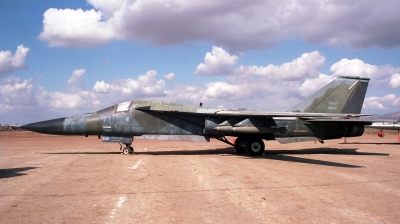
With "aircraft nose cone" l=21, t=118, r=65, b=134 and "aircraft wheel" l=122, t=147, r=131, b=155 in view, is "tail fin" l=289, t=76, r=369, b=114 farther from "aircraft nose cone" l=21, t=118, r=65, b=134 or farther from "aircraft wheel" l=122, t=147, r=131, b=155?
"aircraft nose cone" l=21, t=118, r=65, b=134

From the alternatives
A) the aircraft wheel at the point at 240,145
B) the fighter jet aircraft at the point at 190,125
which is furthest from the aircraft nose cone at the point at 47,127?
the aircraft wheel at the point at 240,145

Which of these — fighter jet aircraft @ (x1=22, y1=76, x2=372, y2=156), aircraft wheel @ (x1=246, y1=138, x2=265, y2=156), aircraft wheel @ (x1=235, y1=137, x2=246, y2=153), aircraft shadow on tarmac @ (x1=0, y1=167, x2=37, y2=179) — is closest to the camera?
aircraft shadow on tarmac @ (x1=0, y1=167, x2=37, y2=179)

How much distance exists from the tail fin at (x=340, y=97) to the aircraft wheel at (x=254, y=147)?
4.00 meters

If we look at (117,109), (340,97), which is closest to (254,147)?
(340,97)

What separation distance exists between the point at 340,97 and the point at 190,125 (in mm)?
8668

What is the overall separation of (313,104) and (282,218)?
42.8 ft

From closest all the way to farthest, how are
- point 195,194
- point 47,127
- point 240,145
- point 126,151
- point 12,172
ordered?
1. point 195,194
2. point 12,172
3. point 47,127
4. point 126,151
5. point 240,145

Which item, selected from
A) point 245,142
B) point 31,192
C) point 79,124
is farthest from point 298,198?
point 79,124

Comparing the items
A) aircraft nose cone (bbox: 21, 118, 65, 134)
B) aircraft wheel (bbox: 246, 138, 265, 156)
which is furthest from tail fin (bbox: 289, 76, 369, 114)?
aircraft nose cone (bbox: 21, 118, 65, 134)

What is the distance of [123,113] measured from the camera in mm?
14859

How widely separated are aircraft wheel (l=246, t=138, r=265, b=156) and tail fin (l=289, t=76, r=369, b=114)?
3996 millimetres

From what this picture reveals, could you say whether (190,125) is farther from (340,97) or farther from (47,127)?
(340,97)

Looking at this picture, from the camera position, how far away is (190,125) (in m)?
14.9

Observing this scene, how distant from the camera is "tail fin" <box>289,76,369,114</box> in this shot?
1684 centimetres
